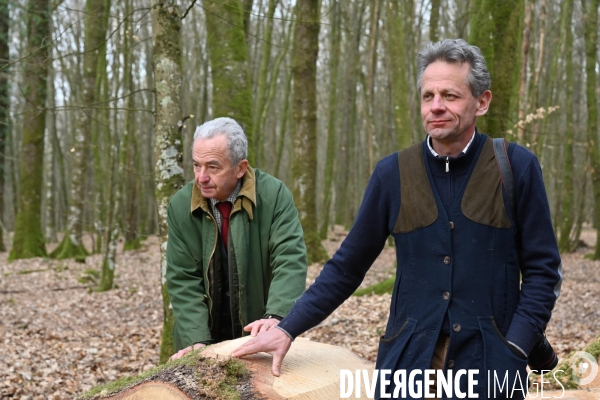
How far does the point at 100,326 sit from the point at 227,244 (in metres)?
6.50

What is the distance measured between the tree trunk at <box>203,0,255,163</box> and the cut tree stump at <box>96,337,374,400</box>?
16.4 ft

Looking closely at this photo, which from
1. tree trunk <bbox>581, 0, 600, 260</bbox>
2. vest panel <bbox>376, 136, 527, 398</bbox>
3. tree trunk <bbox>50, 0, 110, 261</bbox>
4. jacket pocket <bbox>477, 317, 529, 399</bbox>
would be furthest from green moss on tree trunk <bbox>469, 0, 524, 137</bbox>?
tree trunk <bbox>50, 0, 110, 261</bbox>

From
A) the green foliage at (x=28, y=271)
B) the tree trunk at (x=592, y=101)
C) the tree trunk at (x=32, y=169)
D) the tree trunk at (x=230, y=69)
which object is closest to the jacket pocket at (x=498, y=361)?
the tree trunk at (x=230, y=69)

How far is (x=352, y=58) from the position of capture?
23.1 metres

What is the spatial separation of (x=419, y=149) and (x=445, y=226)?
0.36m

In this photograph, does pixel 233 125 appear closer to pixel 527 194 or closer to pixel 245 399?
pixel 245 399

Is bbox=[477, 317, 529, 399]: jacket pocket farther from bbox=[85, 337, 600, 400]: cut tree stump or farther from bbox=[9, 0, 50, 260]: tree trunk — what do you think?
bbox=[9, 0, 50, 260]: tree trunk

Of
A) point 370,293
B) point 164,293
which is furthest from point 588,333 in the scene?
point 164,293

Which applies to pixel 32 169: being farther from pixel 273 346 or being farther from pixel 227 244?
pixel 273 346

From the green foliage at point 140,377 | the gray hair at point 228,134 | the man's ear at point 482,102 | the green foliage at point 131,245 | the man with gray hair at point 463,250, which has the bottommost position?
the green foliage at point 131,245

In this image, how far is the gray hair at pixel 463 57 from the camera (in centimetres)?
242

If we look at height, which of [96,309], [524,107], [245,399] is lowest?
[96,309]

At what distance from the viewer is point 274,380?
2.98 metres

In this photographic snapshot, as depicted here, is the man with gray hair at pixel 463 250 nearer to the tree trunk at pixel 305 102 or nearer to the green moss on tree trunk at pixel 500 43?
the green moss on tree trunk at pixel 500 43
